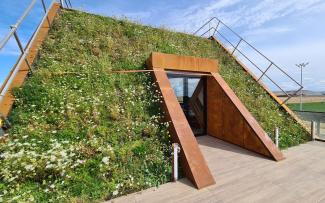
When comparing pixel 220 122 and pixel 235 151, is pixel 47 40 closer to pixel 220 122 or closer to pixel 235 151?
pixel 220 122

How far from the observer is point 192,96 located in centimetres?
1012

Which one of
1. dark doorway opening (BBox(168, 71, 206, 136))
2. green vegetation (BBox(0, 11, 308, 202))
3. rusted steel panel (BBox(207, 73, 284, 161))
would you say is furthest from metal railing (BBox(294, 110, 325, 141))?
dark doorway opening (BBox(168, 71, 206, 136))

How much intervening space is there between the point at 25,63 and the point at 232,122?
7343mm

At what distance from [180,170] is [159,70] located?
3679mm

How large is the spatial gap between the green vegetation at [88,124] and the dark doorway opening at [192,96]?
6.55ft

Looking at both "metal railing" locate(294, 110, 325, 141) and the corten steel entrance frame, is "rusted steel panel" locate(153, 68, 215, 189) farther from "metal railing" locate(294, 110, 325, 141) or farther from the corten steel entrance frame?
"metal railing" locate(294, 110, 325, 141)

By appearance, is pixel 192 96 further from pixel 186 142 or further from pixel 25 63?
pixel 25 63

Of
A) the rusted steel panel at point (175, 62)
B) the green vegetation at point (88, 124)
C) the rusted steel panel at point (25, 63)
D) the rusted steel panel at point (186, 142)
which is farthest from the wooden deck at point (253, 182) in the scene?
the rusted steel panel at point (25, 63)

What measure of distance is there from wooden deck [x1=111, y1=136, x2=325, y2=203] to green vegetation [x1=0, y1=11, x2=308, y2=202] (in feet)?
1.71

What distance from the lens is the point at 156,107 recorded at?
6840 millimetres

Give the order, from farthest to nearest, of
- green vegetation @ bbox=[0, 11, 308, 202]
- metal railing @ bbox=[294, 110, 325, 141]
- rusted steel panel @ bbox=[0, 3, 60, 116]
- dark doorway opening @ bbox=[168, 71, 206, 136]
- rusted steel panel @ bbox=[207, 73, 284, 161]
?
dark doorway opening @ bbox=[168, 71, 206, 136] → metal railing @ bbox=[294, 110, 325, 141] → rusted steel panel @ bbox=[207, 73, 284, 161] → rusted steel panel @ bbox=[0, 3, 60, 116] → green vegetation @ bbox=[0, 11, 308, 202]

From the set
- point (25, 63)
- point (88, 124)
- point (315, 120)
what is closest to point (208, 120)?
point (315, 120)

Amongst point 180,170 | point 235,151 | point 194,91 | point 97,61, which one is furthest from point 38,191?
point 194,91

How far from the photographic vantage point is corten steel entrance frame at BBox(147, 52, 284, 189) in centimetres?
520
